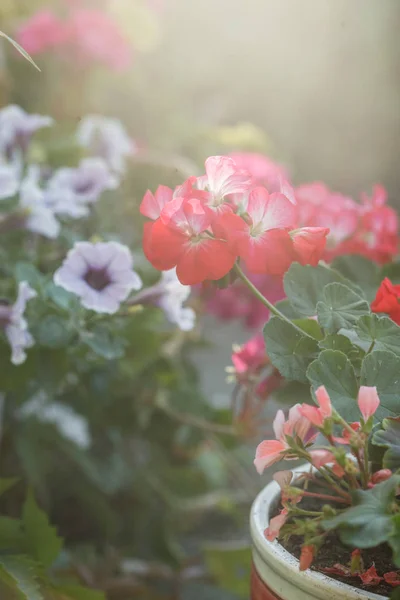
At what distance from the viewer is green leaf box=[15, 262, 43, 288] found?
641 millimetres

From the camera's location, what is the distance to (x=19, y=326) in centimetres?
60

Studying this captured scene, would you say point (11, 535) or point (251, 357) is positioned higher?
point (251, 357)

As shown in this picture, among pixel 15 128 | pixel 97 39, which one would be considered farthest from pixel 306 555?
pixel 97 39

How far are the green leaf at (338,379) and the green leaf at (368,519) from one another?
0.20 feet

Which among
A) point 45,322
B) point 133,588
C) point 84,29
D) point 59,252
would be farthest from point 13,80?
point 133,588

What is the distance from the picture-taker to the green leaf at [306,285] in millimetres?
500

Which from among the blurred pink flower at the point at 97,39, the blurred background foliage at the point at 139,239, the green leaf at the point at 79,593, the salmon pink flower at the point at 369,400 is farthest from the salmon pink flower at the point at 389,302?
the blurred pink flower at the point at 97,39

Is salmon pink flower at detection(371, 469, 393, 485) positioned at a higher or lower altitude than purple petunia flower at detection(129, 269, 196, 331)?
higher

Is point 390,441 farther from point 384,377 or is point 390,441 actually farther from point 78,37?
point 78,37

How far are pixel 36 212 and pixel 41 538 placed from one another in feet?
1.07

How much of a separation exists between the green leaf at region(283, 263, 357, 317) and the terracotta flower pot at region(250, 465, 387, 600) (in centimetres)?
15

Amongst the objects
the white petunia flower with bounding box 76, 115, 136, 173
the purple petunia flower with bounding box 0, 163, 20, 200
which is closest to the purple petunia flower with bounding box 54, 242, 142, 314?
the purple petunia flower with bounding box 0, 163, 20, 200

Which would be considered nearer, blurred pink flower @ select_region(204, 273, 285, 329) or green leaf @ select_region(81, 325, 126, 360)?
green leaf @ select_region(81, 325, 126, 360)

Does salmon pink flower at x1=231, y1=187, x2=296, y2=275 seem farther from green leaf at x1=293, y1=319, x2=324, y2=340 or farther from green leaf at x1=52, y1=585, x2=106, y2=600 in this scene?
green leaf at x1=52, y1=585, x2=106, y2=600
